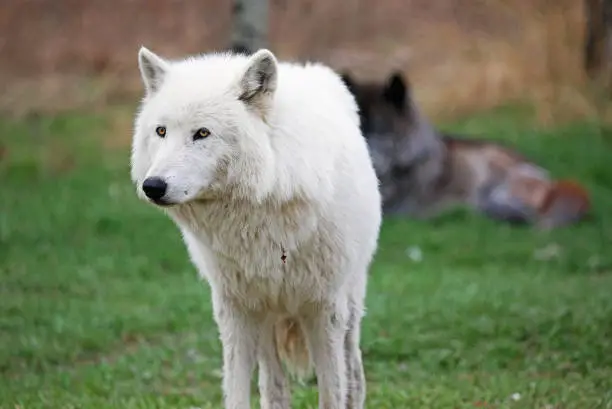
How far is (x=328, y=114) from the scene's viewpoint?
5.51m

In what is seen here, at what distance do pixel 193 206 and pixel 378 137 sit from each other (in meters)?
8.19

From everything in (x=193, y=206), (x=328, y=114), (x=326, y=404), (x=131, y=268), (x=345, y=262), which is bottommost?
(x=131, y=268)

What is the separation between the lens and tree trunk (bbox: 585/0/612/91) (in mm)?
17031

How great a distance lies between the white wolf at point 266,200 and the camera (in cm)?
496

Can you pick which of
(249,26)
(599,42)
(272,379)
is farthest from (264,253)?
(599,42)

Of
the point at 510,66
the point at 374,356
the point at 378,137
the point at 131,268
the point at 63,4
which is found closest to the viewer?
the point at 374,356

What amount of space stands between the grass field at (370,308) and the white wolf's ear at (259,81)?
2232 mm

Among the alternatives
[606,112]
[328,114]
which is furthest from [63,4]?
[328,114]

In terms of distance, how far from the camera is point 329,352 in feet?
A: 18.5

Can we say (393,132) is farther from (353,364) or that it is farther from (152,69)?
(152,69)

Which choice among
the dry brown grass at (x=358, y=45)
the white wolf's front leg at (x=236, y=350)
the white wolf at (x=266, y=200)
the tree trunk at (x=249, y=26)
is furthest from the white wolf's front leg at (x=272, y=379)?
the dry brown grass at (x=358, y=45)

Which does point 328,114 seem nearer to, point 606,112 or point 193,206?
point 193,206

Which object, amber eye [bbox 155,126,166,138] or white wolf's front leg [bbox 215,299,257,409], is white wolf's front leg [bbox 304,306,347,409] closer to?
white wolf's front leg [bbox 215,299,257,409]

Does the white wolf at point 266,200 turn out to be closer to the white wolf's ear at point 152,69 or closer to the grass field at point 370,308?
the white wolf's ear at point 152,69
